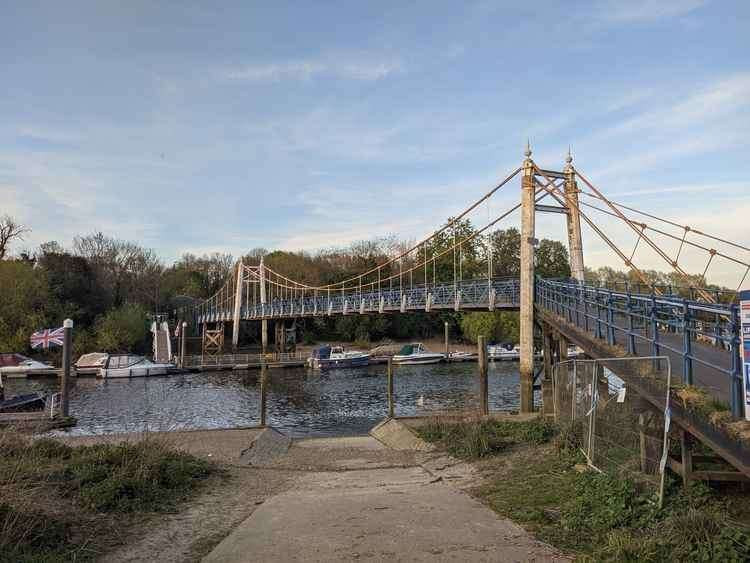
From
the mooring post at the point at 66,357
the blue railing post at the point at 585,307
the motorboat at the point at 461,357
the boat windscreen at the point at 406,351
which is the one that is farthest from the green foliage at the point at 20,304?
the blue railing post at the point at 585,307

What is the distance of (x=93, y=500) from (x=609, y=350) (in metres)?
8.47

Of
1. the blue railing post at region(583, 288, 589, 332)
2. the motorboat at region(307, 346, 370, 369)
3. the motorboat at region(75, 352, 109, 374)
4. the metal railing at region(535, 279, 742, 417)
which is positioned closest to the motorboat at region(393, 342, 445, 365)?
the motorboat at region(307, 346, 370, 369)

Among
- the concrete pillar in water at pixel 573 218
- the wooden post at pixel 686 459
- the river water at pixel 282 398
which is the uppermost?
the concrete pillar in water at pixel 573 218

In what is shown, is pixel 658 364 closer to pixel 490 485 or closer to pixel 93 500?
pixel 490 485

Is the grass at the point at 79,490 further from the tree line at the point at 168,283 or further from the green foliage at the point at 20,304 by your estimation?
the green foliage at the point at 20,304

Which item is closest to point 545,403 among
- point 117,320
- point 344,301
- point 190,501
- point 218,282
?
point 190,501

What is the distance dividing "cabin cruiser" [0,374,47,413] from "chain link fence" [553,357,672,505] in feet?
65.3

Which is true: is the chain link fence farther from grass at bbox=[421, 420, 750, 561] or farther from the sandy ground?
the sandy ground

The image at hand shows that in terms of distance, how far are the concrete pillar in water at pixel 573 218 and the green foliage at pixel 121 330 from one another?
138 ft

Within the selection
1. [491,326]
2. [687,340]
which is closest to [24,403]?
[687,340]

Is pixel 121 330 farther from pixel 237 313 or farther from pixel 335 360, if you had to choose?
pixel 335 360

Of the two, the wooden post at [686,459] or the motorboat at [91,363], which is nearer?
the wooden post at [686,459]

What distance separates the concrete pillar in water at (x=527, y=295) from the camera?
1928 cm

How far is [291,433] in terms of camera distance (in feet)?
71.7
